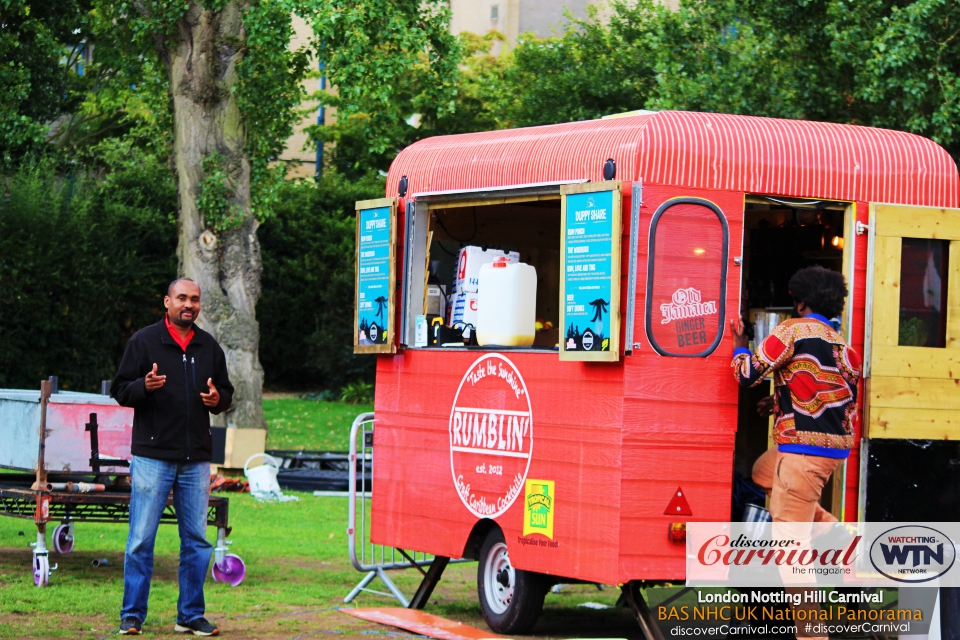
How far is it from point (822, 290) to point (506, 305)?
213 centimetres

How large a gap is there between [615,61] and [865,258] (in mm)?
17076

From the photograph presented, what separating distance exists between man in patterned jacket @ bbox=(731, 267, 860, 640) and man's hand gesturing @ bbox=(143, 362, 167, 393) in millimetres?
3215

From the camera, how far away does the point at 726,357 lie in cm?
754

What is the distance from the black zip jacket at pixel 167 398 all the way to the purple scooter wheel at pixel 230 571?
202 cm

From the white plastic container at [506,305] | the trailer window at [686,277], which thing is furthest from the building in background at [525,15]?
the trailer window at [686,277]

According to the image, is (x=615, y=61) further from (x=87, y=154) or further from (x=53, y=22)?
(x=87, y=154)

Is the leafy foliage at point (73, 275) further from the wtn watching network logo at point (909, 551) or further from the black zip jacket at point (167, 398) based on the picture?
the wtn watching network logo at point (909, 551)

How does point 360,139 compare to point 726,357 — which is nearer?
point 726,357

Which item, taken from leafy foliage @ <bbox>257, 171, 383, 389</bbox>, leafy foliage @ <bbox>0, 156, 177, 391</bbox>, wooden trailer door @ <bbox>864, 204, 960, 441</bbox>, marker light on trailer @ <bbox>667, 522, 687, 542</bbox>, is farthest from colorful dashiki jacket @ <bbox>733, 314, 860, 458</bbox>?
leafy foliage @ <bbox>257, 171, 383, 389</bbox>

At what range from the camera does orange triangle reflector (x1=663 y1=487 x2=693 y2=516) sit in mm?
7383

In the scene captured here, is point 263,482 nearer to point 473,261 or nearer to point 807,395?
point 473,261

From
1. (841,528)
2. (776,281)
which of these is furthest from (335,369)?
(841,528)

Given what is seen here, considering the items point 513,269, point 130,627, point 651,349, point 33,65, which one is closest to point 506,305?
point 513,269

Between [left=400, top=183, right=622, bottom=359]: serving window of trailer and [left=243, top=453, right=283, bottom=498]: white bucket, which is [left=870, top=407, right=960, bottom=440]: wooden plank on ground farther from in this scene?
[left=243, top=453, right=283, bottom=498]: white bucket
